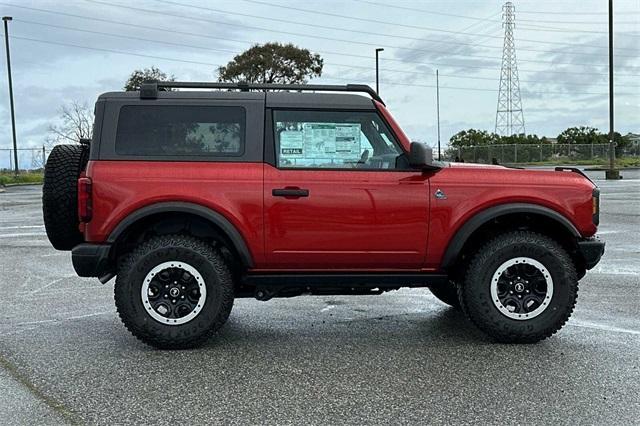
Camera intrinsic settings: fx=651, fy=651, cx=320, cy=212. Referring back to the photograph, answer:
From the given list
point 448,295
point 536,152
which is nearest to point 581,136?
point 536,152

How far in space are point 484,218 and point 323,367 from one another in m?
1.68

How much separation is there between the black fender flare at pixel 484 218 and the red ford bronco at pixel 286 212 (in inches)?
0.5

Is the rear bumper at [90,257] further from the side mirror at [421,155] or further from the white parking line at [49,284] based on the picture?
the white parking line at [49,284]

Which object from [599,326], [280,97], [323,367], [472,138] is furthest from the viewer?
[472,138]

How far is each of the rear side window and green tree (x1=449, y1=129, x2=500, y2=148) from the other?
167ft

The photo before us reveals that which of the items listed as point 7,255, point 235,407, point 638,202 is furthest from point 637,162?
point 235,407

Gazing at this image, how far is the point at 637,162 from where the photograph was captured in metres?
43.1

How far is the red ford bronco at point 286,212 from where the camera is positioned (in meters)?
4.93

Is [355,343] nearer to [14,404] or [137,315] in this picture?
[137,315]

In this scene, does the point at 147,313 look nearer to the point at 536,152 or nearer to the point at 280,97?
the point at 280,97

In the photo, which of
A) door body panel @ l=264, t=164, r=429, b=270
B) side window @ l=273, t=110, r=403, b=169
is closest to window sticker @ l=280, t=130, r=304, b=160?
side window @ l=273, t=110, r=403, b=169

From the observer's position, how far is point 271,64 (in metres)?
46.7

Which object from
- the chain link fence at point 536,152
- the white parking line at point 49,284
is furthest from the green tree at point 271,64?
the white parking line at point 49,284

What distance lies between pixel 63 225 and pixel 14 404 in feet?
5.45
